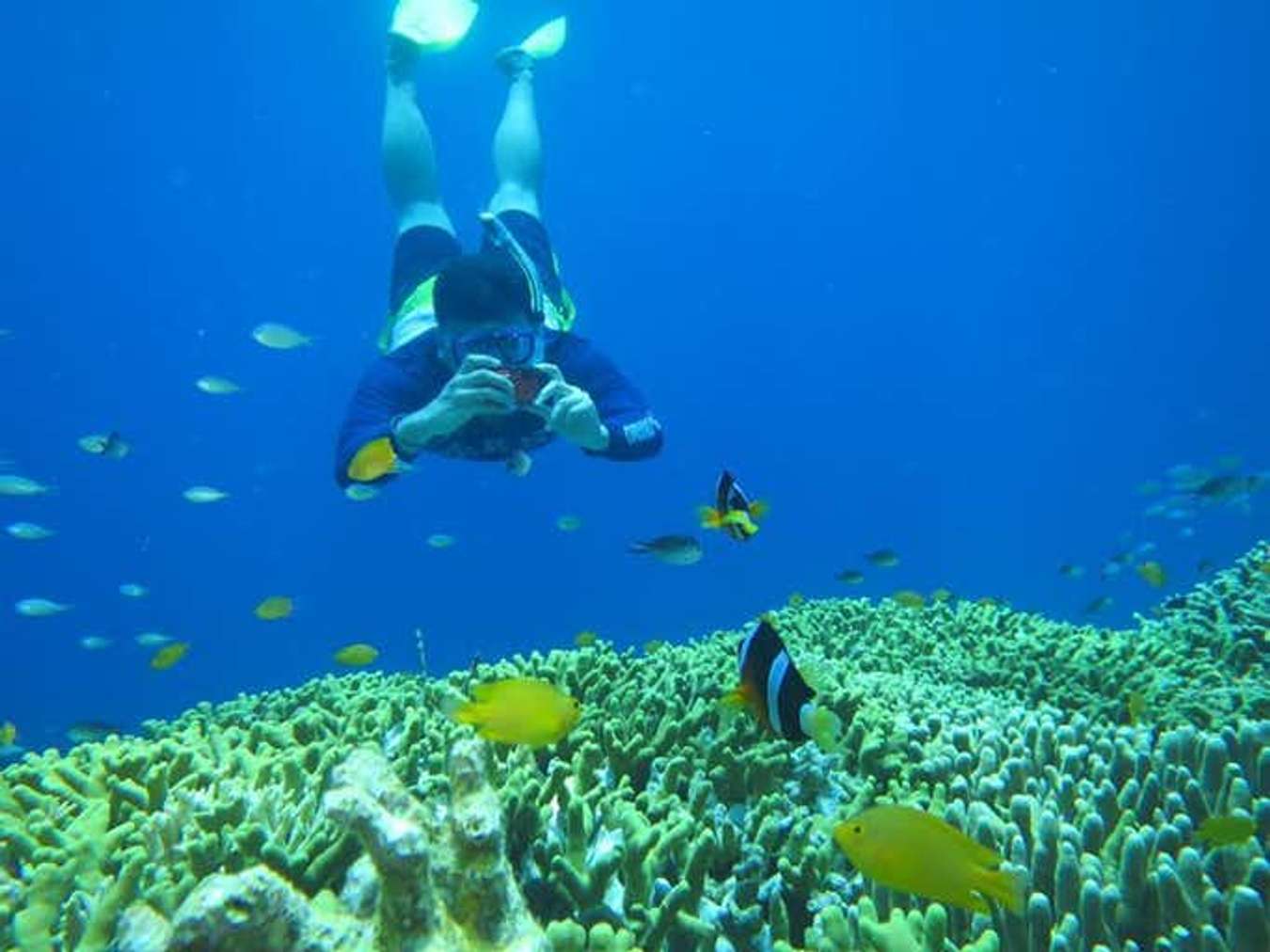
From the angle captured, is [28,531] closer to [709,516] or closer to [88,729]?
[88,729]

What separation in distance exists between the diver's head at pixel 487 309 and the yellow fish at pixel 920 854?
14.9ft

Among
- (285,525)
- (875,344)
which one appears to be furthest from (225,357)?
(875,344)

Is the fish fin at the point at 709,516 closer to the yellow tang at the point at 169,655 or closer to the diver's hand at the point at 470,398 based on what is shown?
the diver's hand at the point at 470,398

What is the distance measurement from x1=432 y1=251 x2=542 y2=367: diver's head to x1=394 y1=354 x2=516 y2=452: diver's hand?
1.15ft

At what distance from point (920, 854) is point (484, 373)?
4.21 m

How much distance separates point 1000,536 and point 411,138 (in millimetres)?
78223

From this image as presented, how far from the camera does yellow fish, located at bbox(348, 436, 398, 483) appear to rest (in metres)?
6.20

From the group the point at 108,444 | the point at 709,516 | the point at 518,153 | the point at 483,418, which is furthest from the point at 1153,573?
the point at 108,444

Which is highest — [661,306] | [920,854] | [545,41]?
[661,306]

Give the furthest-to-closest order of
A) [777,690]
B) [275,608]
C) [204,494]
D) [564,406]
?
[204,494]
[275,608]
[564,406]
[777,690]

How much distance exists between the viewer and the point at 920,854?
2.26 m

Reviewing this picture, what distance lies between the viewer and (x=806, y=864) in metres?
3.22

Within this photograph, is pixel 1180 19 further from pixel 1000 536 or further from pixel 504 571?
pixel 504 571

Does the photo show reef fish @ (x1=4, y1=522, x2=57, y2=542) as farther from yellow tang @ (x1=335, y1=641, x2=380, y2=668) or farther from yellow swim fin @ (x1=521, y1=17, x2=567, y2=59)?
yellow swim fin @ (x1=521, y1=17, x2=567, y2=59)
